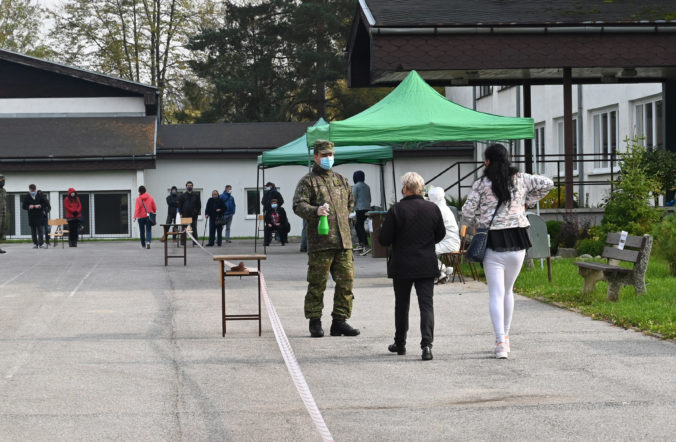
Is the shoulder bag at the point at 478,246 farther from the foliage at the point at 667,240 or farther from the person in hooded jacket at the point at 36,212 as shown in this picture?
the person in hooded jacket at the point at 36,212

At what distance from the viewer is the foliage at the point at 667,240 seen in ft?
49.6

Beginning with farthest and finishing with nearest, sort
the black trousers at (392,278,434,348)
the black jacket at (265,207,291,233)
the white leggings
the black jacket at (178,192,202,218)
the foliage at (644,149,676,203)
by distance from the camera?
the black jacket at (178,192,202,218), the black jacket at (265,207,291,233), the foliage at (644,149,676,203), the black trousers at (392,278,434,348), the white leggings

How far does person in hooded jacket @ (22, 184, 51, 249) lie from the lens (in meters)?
31.2

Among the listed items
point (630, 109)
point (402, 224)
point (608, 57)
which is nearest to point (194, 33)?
point (630, 109)

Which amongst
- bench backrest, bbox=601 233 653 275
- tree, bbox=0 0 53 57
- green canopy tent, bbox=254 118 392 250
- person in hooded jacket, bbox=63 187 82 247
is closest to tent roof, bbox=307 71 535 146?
bench backrest, bbox=601 233 653 275

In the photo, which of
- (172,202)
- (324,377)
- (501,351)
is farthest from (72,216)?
(324,377)

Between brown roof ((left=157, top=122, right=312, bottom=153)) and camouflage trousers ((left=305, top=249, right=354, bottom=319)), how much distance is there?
32.6 m

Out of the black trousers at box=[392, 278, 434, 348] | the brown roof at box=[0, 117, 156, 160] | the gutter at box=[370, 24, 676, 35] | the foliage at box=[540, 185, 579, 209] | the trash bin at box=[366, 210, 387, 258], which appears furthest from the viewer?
the brown roof at box=[0, 117, 156, 160]

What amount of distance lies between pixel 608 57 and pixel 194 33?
37.1m

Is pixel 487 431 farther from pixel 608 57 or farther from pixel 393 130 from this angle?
pixel 608 57

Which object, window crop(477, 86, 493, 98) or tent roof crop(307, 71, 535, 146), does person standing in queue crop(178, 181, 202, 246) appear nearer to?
window crop(477, 86, 493, 98)

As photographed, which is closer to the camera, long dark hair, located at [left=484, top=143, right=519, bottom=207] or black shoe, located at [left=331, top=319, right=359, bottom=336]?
long dark hair, located at [left=484, top=143, right=519, bottom=207]

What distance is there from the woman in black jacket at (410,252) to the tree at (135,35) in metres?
49.2

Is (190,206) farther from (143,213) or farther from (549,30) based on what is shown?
(549,30)
